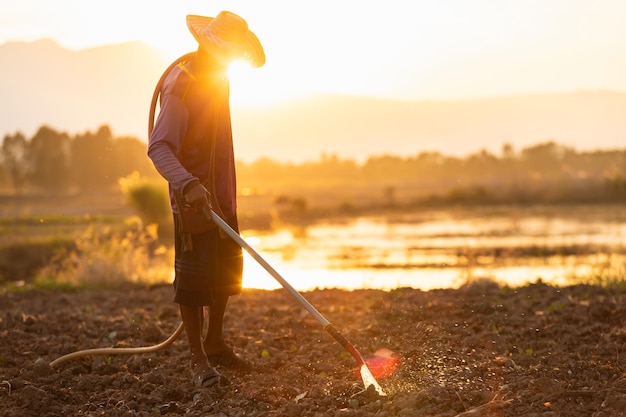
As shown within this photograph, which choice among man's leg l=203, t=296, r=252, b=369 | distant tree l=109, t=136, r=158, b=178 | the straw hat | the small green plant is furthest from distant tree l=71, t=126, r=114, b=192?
the straw hat

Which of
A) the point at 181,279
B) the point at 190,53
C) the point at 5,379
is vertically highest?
the point at 190,53

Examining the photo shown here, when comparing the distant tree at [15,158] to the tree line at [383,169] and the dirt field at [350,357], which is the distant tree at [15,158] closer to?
the tree line at [383,169]

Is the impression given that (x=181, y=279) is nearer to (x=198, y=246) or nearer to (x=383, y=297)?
(x=198, y=246)

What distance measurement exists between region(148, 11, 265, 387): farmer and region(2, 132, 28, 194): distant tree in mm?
47554

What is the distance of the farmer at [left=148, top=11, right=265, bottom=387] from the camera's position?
5141 mm

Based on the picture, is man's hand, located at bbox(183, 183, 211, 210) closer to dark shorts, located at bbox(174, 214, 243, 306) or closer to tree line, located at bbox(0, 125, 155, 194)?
dark shorts, located at bbox(174, 214, 243, 306)

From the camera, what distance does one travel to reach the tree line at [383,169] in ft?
129

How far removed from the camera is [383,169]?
3100 inches

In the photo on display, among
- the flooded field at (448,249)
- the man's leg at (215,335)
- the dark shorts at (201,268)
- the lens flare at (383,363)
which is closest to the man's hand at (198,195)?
the dark shorts at (201,268)

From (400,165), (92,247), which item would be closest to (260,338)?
(92,247)

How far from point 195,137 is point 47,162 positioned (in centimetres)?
4784

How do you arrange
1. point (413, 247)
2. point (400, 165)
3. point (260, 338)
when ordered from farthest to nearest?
1. point (400, 165)
2. point (413, 247)
3. point (260, 338)

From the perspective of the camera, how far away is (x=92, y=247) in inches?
489

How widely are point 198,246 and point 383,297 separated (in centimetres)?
333
